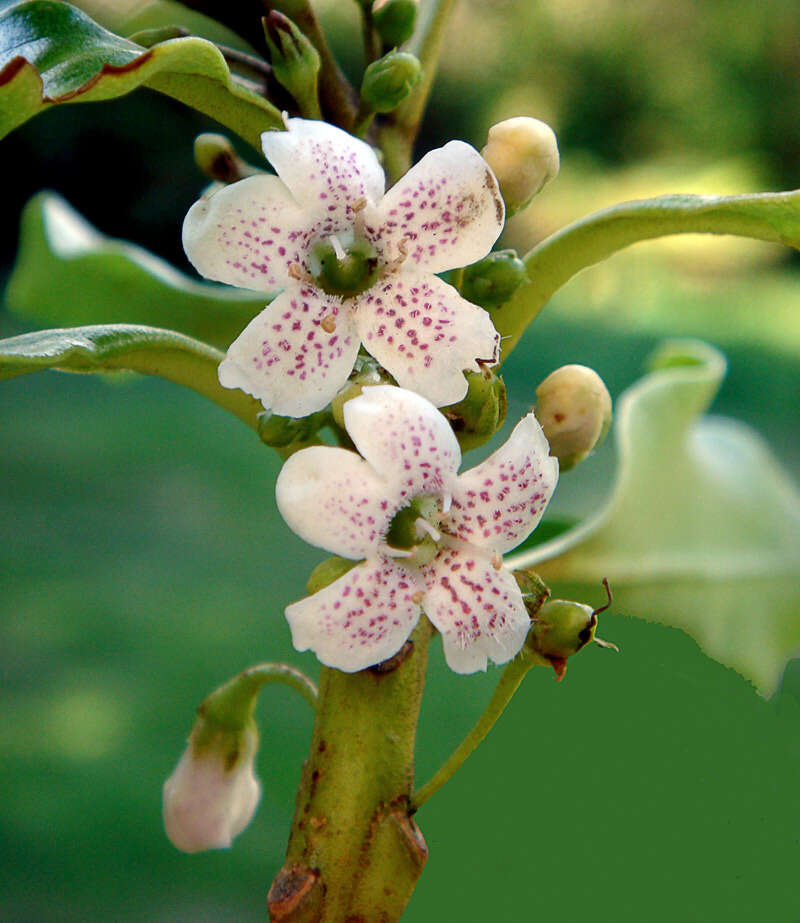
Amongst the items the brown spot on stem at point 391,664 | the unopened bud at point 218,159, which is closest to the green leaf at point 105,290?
the unopened bud at point 218,159

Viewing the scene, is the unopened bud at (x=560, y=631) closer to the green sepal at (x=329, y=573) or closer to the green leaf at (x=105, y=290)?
the green sepal at (x=329, y=573)

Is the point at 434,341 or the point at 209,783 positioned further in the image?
the point at 209,783

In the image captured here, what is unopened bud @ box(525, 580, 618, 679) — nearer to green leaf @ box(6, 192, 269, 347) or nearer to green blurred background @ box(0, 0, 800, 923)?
green blurred background @ box(0, 0, 800, 923)

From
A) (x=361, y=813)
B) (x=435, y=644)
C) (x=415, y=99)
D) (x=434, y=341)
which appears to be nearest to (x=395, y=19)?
(x=415, y=99)

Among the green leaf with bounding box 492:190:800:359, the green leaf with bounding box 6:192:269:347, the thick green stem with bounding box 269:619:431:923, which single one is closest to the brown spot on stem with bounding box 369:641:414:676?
the thick green stem with bounding box 269:619:431:923

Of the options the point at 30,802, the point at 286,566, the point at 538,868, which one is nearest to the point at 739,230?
the point at 538,868

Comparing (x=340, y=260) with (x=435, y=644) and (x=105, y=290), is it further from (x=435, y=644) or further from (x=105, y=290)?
(x=435, y=644)
